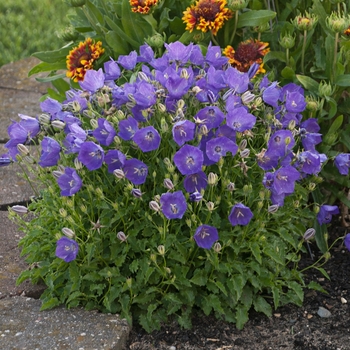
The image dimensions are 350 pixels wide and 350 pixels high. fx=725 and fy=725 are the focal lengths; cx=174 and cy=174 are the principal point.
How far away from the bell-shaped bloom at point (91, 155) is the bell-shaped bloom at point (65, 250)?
254mm

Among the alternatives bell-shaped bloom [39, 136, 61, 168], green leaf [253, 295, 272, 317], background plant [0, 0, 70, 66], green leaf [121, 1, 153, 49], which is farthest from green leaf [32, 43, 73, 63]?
Answer: background plant [0, 0, 70, 66]

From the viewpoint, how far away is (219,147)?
91.4 inches

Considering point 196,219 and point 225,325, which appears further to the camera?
point 225,325

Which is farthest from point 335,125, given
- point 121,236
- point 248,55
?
point 121,236

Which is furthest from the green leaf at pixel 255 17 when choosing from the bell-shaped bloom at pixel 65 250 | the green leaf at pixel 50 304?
the green leaf at pixel 50 304

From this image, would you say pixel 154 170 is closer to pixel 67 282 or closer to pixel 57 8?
pixel 67 282

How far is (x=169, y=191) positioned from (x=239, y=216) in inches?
9.5

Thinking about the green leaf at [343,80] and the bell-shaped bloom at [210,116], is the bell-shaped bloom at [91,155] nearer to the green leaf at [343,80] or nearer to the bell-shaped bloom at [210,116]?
the bell-shaped bloom at [210,116]

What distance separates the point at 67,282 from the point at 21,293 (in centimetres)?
22

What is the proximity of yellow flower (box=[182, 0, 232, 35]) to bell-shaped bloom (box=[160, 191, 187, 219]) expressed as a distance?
0.86 metres

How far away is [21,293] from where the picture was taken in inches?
105

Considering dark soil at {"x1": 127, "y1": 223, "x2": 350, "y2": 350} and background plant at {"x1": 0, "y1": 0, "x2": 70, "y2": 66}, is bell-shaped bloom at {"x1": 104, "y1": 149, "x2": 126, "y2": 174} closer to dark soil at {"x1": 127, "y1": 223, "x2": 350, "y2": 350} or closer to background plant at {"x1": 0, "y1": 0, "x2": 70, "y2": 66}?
dark soil at {"x1": 127, "y1": 223, "x2": 350, "y2": 350}

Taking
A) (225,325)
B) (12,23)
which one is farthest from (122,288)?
(12,23)

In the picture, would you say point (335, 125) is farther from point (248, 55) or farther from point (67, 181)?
point (67, 181)
